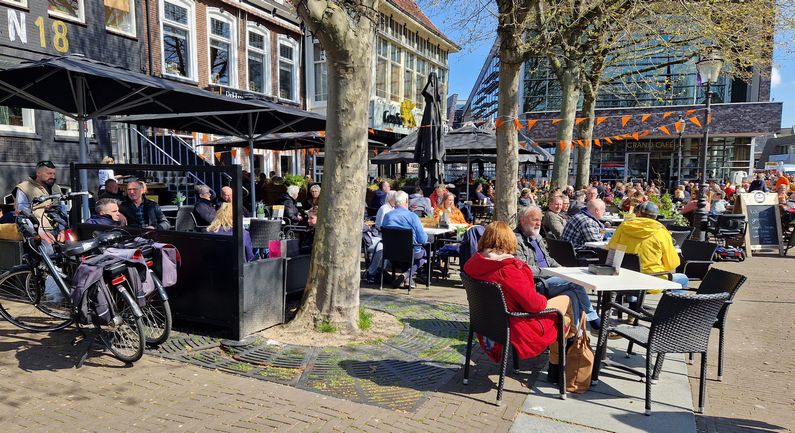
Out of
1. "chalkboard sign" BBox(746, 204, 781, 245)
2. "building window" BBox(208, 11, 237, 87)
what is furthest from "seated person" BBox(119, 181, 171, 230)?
"chalkboard sign" BBox(746, 204, 781, 245)

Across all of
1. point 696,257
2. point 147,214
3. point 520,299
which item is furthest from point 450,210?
point 520,299

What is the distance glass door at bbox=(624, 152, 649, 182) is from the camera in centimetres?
2802

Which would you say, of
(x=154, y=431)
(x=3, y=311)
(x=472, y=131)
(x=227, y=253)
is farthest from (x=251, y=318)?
(x=472, y=131)

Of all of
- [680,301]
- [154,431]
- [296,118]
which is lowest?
[154,431]

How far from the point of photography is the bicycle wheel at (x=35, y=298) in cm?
496

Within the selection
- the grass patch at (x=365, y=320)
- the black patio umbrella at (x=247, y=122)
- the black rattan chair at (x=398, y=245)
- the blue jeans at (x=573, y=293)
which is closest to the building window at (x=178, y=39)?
the black patio umbrella at (x=247, y=122)

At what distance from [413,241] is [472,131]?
6.91m

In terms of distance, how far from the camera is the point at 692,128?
26.1 m

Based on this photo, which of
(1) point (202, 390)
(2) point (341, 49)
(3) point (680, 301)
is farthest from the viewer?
(2) point (341, 49)

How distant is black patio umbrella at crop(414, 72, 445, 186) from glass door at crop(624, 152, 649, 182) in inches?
763

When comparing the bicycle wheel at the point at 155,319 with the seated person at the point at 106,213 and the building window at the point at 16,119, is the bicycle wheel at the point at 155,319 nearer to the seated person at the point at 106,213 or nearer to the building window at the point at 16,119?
the seated person at the point at 106,213

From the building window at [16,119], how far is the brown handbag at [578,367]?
11.8m

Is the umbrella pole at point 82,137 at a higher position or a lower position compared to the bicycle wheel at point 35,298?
higher

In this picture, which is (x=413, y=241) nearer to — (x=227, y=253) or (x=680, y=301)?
(x=227, y=253)
